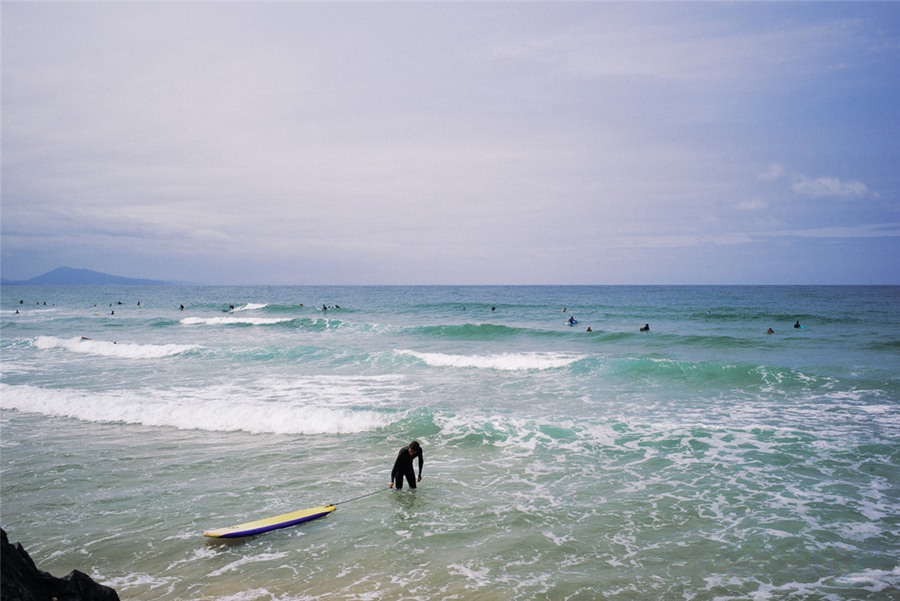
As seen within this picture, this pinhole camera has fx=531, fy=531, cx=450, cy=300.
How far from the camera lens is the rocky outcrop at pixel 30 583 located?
4559mm

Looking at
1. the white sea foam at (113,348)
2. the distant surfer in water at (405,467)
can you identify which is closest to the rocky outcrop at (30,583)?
the distant surfer in water at (405,467)

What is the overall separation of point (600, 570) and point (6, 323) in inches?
2457

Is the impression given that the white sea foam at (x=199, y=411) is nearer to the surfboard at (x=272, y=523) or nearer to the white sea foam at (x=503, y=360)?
the surfboard at (x=272, y=523)

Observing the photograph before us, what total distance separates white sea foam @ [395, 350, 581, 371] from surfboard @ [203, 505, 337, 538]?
55.8 feet

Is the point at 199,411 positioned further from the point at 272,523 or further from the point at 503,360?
the point at 503,360

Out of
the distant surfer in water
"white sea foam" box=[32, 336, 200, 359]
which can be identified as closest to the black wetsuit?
the distant surfer in water

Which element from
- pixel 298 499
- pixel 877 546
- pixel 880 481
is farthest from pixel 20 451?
pixel 880 481

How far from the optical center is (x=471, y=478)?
39.5 feet

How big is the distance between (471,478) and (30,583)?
28.0 feet

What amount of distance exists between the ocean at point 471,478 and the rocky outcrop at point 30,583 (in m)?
2.45

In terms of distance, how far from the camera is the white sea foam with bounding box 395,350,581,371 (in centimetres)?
2635

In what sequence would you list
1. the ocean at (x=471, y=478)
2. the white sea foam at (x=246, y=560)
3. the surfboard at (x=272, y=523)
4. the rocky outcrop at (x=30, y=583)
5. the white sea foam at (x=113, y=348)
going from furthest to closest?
the white sea foam at (x=113, y=348)
the surfboard at (x=272, y=523)
the white sea foam at (x=246, y=560)
the ocean at (x=471, y=478)
the rocky outcrop at (x=30, y=583)

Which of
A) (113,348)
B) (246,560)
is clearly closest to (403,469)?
(246,560)

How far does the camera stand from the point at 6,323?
51.2 meters
